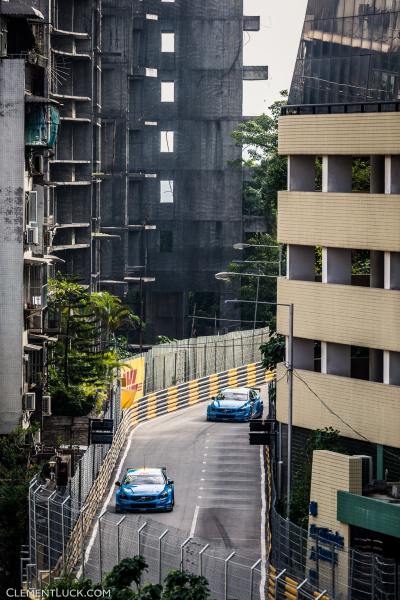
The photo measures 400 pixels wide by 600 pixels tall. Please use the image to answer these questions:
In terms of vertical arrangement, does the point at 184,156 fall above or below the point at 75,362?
above

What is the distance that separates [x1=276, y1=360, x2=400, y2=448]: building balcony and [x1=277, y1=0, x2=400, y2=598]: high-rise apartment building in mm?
40

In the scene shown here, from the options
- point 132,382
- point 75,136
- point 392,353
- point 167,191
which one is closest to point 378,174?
point 392,353

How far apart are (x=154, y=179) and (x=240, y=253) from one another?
7436 millimetres

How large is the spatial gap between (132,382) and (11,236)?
19.3 metres

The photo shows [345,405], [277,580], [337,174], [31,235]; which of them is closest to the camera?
[277,580]

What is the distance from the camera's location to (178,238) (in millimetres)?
121625

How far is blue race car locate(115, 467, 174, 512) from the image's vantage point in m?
60.1

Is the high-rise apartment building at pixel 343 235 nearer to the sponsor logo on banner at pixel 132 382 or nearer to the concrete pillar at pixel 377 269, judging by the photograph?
the concrete pillar at pixel 377 269

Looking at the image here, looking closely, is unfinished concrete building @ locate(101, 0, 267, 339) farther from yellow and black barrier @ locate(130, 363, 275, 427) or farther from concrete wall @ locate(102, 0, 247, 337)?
yellow and black barrier @ locate(130, 363, 275, 427)

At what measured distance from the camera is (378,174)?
2217 inches

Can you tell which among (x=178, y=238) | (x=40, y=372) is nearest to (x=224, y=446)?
(x=40, y=372)

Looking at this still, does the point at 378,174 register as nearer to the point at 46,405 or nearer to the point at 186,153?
the point at 46,405

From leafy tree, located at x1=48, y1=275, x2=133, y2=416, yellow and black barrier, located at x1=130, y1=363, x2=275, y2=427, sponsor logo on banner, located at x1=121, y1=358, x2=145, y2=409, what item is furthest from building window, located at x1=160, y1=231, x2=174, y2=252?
leafy tree, located at x1=48, y1=275, x2=133, y2=416

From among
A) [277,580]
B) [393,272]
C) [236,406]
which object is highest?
[393,272]
